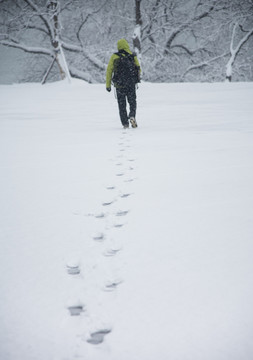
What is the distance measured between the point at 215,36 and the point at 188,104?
11274 mm

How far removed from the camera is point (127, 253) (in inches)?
62.6

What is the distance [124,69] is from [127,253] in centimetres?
413

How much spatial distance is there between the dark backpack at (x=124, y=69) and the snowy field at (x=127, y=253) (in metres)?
1.61

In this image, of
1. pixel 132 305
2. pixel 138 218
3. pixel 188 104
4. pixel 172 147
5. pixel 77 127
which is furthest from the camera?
pixel 188 104

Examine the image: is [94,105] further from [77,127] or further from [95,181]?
[95,181]

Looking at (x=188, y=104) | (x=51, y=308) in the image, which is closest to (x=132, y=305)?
(x=51, y=308)

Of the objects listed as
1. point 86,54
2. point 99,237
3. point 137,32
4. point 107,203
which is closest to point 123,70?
point 107,203

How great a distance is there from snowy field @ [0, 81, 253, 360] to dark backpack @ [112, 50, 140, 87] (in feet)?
5.29

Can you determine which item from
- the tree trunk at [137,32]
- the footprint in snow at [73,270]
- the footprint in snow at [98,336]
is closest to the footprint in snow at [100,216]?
the footprint in snow at [73,270]

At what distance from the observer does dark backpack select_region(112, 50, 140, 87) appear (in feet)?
16.9

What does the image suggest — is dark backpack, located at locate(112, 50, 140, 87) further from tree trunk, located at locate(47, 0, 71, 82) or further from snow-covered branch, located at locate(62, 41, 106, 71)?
snow-covered branch, located at locate(62, 41, 106, 71)

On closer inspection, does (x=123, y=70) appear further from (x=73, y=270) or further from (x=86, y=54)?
(x=86, y=54)

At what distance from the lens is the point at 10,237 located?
1824 millimetres

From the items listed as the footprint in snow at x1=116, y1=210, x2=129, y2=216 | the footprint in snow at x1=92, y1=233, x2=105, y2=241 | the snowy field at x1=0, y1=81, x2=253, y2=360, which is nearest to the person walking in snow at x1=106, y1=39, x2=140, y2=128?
the snowy field at x1=0, y1=81, x2=253, y2=360
